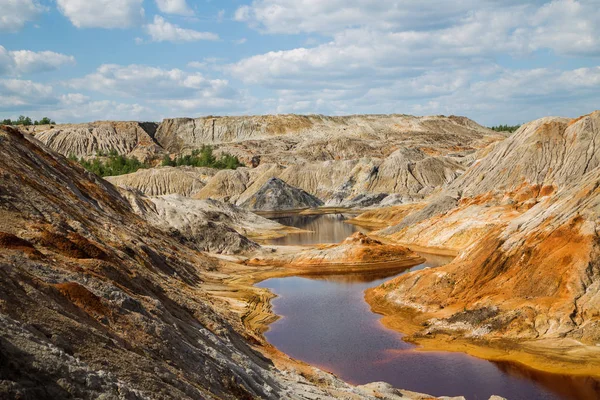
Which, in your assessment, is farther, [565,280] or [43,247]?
[565,280]

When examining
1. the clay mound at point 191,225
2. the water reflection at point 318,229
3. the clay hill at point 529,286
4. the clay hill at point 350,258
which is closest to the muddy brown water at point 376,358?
the clay hill at point 529,286

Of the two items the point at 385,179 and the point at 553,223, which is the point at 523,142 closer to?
the point at 553,223

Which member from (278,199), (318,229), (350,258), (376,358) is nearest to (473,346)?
(376,358)

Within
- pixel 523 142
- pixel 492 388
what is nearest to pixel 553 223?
pixel 492 388

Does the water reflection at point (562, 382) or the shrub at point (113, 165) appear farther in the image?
the shrub at point (113, 165)

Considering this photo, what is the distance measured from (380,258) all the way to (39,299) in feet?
181

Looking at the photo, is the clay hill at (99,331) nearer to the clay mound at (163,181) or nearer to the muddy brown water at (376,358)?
the muddy brown water at (376,358)

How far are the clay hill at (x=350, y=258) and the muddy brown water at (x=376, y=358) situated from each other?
1132cm

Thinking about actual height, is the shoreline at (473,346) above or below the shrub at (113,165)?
below

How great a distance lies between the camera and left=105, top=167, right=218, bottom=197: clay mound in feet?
536

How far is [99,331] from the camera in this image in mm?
20594

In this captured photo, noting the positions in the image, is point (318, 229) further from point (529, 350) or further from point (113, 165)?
point (113, 165)

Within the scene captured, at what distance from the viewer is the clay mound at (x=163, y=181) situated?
163375 mm

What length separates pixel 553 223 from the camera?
4775cm
